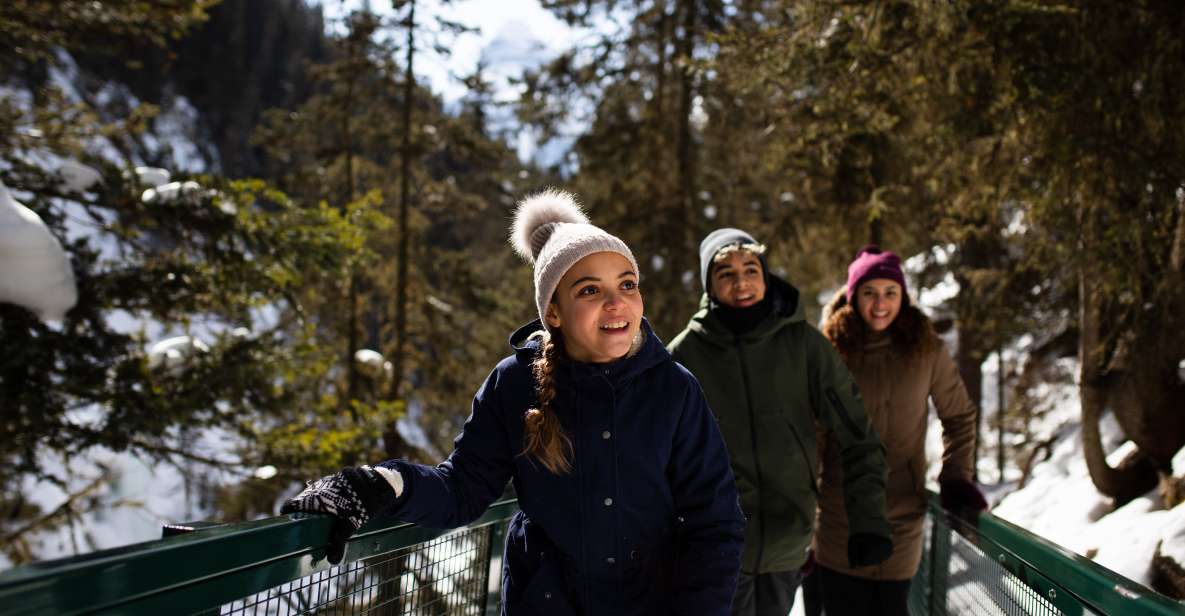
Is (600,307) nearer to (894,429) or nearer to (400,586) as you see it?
(400,586)

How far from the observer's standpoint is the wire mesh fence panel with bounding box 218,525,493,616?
191cm

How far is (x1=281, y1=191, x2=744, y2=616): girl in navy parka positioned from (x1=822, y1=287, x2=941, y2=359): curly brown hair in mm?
1889

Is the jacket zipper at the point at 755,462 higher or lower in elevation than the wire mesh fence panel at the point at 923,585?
higher

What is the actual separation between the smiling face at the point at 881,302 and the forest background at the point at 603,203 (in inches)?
72.6

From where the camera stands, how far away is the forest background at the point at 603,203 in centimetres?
496

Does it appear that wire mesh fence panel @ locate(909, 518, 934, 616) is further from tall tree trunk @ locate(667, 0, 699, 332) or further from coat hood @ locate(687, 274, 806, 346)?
tall tree trunk @ locate(667, 0, 699, 332)

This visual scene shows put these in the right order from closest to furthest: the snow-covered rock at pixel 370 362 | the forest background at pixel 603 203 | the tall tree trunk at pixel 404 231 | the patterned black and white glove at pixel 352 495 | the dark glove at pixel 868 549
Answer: the patterned black and white glove at pixel 352 495 < the dark glove at pixel 868 549 < the forest background at pixel 603 203 < the snow-covered rock at pixel 370 362 < the tall tree trunk at pixel 404 231

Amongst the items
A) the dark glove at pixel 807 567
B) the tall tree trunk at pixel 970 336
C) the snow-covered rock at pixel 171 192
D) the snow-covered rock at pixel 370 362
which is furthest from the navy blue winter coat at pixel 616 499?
the snow-covered rock at pixel 370 362

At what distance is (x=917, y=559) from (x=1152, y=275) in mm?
3194

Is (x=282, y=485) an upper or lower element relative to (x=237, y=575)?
lower

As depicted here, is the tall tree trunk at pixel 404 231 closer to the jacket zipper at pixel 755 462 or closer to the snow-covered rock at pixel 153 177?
the snow-covered rock at pixel 153 177

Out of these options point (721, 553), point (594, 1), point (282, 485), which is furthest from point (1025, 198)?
point (594, 1)

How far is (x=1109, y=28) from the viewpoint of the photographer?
4.64m

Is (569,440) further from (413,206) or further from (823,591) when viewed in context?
(413,206)
